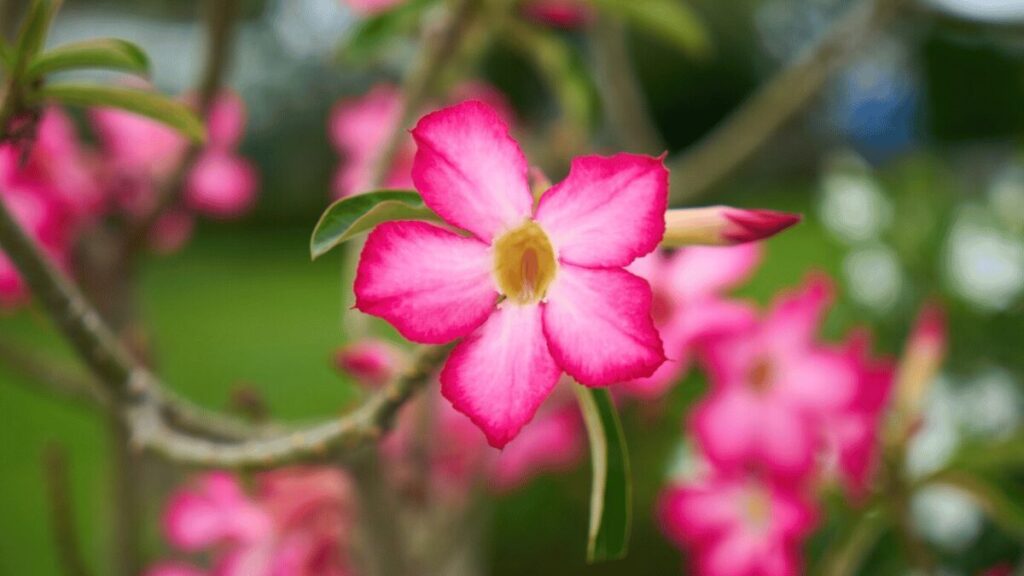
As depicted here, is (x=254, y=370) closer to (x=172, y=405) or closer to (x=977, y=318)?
(x=977, y=318)

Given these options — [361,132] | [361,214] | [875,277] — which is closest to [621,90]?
[361,132]

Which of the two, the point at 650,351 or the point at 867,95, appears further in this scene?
the point at 867,95

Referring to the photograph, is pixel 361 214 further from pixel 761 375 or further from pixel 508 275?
pixel 761 375

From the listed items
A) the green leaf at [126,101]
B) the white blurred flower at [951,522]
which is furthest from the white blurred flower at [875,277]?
the green leaf at [126,101]

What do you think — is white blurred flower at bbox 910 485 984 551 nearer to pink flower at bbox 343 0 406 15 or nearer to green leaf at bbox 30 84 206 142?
pink flower at bbox 343 0 406 15

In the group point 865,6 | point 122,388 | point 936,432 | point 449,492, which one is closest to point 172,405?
point 122,388
